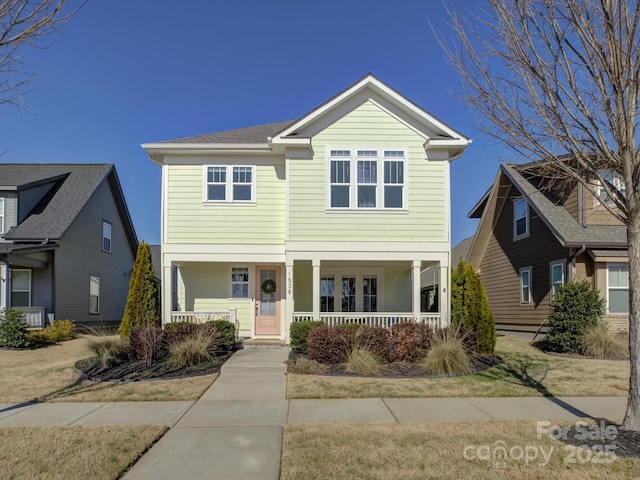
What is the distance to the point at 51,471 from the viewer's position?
4938 millimetres

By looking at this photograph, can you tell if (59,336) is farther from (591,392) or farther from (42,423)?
(591,392)

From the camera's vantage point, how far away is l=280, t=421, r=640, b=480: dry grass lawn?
16.1 ft

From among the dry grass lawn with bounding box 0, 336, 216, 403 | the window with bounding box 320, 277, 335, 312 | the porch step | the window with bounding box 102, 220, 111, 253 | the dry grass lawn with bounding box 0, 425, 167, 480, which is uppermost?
the window with bounding box 102, 220, 111, 253

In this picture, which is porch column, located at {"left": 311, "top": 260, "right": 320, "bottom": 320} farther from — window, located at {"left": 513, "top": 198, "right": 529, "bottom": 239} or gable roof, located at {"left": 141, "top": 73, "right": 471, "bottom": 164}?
window, located at {"left": 513, "top": 198, "right": 529, "bottom": 239}

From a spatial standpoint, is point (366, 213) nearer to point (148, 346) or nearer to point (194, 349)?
point (194, 349)

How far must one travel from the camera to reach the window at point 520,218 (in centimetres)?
1928

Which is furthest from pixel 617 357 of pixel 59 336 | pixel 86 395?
pixel 59 336

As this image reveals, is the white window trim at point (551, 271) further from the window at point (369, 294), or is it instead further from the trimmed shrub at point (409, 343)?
the trimmed shrub at point (409, 343)

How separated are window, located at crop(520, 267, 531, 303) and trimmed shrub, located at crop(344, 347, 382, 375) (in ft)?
34.4

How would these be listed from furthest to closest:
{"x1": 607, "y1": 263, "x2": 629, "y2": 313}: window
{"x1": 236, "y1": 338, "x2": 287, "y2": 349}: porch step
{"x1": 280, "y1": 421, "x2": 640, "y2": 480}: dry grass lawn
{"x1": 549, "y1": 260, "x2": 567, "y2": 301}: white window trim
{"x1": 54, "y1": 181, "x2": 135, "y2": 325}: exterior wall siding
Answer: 1. {"x1": 54, "y1": 181, "x2": 135, "y2": 325}: exterior wall siding
2. {"x1": 549, "y1": 260, "x2": 567, "y2": 301}: white window trim
3. {"x1": 607, "y1": 263, "x2": 629, "y2": 313}: window
4. {"x1": 236, "y1": 338, "x2": 287, "y2": 349}: porch step
5. {"x1": 280, "y1": 421, "x2": 640, "y2": 480}: dry grass lawn

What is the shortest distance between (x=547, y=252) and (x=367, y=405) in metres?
12.4

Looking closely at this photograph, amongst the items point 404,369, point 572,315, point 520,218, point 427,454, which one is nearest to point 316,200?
point 404,369

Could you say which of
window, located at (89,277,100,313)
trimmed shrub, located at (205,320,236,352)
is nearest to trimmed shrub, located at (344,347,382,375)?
trimmed shrub, located at (205,320,236,352)

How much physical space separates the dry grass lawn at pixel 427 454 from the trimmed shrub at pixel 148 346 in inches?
232
